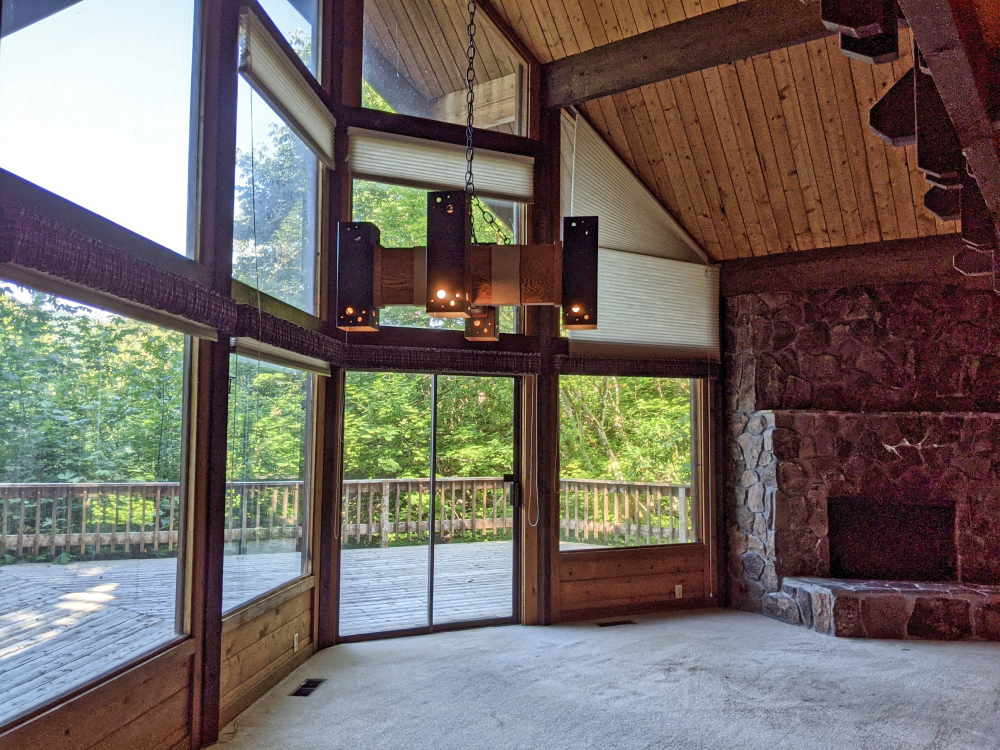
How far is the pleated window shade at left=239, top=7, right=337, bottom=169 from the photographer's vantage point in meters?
3.70

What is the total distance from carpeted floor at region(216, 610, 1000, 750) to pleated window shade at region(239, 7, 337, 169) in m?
3.38

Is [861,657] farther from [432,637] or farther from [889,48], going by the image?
[889,48]

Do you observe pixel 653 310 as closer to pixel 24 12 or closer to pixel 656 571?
pixel 656 571

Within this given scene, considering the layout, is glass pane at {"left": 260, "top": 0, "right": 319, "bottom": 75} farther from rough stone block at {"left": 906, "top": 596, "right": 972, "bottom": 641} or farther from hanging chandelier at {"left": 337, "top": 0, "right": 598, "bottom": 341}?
rough stone block at {"left": 906, "top": 596, "right": 972, "bottom": 641}

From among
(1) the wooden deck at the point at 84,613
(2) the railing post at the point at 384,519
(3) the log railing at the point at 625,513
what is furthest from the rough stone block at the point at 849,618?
(2) the railing post at the point at 384,519

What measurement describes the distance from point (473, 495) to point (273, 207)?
3592 millimetres

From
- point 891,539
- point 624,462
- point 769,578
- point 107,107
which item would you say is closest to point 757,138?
point 624,462

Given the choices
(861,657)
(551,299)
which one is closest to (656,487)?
(861,657)

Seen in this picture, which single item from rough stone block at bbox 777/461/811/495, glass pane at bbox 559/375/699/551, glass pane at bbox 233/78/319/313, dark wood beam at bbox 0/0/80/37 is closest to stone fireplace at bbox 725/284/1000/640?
rough stone block at bbox 777/461/811/495

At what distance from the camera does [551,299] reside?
2.75m

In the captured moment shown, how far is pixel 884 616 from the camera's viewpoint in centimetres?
542

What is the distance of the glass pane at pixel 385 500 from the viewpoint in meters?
5.56

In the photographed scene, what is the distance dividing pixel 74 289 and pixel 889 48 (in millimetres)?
2684

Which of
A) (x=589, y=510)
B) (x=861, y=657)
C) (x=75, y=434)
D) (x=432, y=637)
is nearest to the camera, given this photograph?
(x=75, y=434)
